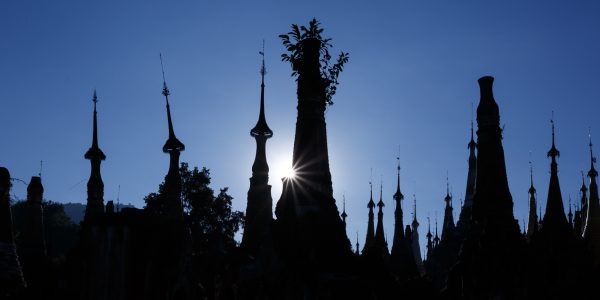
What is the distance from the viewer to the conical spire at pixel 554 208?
25.4 meters

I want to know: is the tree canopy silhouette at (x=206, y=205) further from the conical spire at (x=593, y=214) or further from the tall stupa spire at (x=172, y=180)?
the conical spire at (x=593, y=214)

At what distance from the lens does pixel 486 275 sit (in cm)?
2177

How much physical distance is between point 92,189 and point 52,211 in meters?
74.1

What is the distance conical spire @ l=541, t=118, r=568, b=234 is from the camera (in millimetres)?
25422

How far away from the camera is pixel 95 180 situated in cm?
3375

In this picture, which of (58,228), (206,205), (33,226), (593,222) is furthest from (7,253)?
(58,228)

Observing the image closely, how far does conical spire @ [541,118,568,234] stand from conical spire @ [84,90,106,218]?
19245 millimetres

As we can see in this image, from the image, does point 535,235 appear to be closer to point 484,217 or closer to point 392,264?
point 484,217

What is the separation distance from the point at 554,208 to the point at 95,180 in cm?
2032

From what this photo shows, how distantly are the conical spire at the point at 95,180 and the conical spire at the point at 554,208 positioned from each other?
19.2m

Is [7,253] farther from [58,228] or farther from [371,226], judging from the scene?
[58,228]

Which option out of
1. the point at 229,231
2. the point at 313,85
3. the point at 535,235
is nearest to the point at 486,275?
the point at 535,235

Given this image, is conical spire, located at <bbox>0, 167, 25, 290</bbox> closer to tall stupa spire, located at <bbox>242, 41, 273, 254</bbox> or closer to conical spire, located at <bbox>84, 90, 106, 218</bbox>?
tall stupa spire, located at <bbox>242, 41, 273, 254</bbox>

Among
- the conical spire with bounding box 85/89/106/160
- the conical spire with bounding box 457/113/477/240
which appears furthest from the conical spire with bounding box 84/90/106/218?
the conical spire with bounding box 457/113/477/240
